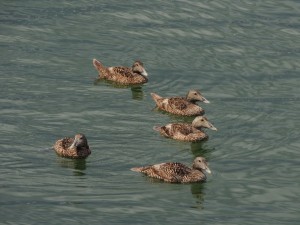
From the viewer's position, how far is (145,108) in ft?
102

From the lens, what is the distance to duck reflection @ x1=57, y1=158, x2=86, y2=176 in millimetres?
26805

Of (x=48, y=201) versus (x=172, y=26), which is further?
(x=172, y=26)

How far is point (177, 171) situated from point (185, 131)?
9.62 ft

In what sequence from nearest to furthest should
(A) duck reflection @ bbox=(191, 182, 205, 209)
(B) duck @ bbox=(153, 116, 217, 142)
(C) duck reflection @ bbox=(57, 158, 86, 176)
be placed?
1. (A) duck reflection @ bbox=(191, 182, 205, 209)
2. (C) duck reflection @ bbox=(57, 158, 86, 176)
3. (B) duck @ bbox=(153, 116, 217, 142)

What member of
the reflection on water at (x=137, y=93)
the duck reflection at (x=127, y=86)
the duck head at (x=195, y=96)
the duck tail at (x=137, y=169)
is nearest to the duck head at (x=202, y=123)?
the duck head at (x=195, y=96)

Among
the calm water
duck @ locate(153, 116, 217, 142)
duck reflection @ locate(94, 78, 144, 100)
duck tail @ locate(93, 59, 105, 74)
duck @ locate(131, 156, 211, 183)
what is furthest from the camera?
duck tail @ locate(93, 59, 105, 74)

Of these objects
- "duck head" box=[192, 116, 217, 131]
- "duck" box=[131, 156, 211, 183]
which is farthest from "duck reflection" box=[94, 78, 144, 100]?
"duck" box=[131, 156, 211, 183]

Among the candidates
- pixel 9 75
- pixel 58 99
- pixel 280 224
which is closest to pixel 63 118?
pixel 58 99

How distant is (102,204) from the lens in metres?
24.7

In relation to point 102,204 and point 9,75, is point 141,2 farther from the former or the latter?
point 102,204

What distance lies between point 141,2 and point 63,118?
1059 cm

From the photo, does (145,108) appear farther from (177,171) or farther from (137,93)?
(177,171)

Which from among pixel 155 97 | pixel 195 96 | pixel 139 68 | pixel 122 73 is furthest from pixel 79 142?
pixel 122 73

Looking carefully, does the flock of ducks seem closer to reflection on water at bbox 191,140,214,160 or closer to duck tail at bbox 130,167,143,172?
duck tail at bbox 130,167,143,172
